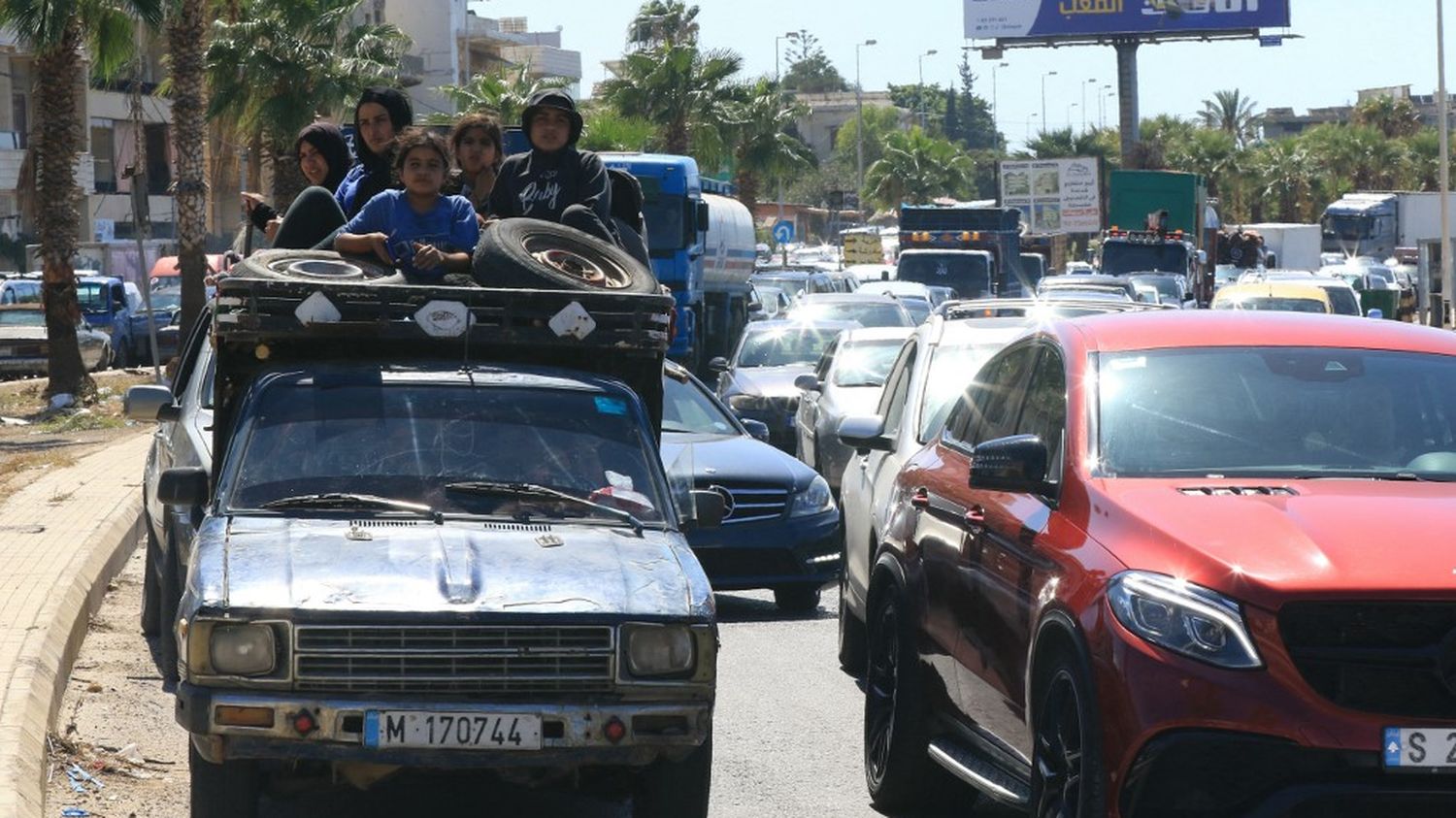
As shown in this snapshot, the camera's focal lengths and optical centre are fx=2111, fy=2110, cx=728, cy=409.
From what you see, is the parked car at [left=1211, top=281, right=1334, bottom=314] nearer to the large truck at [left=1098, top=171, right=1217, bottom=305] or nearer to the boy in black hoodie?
the large truck at [left=1098, top=171, right=1217, bottom=305]

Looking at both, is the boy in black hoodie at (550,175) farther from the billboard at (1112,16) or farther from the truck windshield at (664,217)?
the billboard at (1112,16)

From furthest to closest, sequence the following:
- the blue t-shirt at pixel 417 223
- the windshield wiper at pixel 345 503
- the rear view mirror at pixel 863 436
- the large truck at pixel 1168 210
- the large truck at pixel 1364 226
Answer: the large truck at pixel 1364 226
the large truck at pixel 1168 210
the rear view mirror at pixel 863 436
the blue t-shirt at pixel 417 223
the windshield wiper at pixel 345 503

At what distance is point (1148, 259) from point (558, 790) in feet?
124

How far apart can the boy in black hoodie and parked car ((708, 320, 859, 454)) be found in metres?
7.95

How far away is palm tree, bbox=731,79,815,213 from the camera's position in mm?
60594

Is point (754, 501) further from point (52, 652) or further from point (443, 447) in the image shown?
point (443, 447)

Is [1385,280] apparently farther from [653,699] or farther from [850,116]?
[850,116]

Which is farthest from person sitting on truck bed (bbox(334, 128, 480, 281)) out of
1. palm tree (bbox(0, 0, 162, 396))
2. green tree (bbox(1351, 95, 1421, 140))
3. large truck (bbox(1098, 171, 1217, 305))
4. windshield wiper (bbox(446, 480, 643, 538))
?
green tree (bbox(1351, 95, 1421, 140))

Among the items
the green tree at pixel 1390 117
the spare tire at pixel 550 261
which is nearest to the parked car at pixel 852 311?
the spare tire at pixel 550 261

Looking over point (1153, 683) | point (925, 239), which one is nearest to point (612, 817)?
point (1153, 683)

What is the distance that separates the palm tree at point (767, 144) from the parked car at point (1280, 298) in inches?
1028

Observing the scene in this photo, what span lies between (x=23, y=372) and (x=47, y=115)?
9.52 m

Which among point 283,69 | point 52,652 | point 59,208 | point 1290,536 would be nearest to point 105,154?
point 283,69

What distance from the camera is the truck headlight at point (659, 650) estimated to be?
19.9 ft
